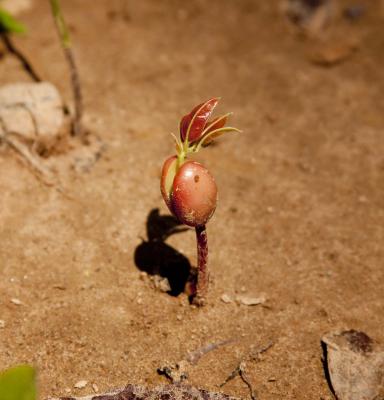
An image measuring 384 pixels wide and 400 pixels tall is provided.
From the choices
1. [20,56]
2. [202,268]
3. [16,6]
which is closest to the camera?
[202,268]

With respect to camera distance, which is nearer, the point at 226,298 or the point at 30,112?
the point at 226,298

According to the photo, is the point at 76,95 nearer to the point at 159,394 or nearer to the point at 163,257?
the point at 163,257

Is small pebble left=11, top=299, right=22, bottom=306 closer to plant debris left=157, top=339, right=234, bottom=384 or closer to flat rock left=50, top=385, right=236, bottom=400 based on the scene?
flat rock left=50, top=385, right=236, bottom=400

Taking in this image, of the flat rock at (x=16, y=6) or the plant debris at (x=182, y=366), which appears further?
the flat rock at (x=16, y=6)

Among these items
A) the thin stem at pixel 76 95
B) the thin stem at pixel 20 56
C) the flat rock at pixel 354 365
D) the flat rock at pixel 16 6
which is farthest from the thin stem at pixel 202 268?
the flat rock at pixel 16 6

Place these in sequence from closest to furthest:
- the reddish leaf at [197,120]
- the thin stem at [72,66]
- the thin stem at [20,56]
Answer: the reddish leaf at [197,120] → the thin stem at [72,66] → the thin stem at [20,56]

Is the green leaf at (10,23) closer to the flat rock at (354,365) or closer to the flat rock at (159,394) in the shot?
the flat rock at (159,394)

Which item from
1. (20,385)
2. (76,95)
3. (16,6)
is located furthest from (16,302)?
(16,6)
